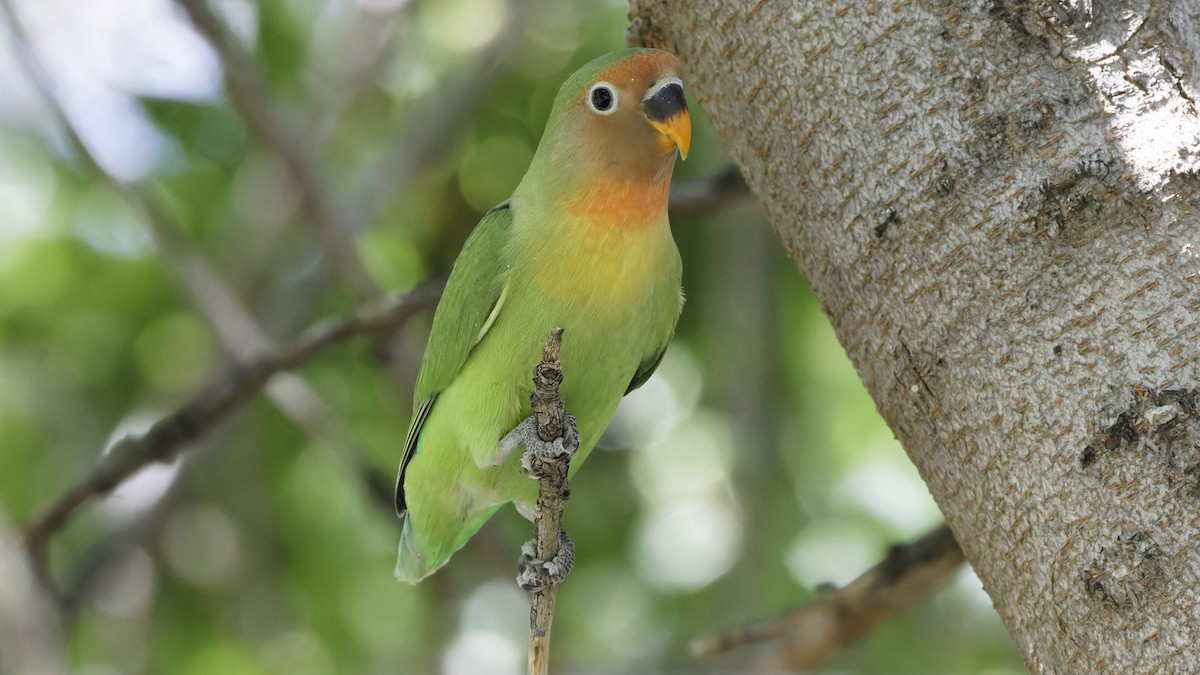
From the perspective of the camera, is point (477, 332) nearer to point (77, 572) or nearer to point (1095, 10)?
point (1095, 10)

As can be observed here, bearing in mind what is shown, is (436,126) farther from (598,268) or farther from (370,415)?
(598,268)

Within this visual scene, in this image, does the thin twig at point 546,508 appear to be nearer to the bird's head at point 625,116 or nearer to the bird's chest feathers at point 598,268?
the bird's chest feathers at point 598,268

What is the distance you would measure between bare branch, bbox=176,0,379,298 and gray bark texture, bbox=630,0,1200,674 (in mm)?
2742

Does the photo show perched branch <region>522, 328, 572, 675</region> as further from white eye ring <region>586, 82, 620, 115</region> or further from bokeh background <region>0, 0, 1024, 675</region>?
bokeh background <region>0, 0, 1024, 675</region>

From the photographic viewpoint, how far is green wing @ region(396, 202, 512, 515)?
10.5 ft

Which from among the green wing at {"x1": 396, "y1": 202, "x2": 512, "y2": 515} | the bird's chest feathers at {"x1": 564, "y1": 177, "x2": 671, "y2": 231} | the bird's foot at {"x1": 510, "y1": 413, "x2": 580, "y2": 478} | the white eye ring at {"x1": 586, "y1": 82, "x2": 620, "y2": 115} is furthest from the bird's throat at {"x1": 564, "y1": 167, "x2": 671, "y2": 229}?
the bird's foot at {"x1": 510, "y1": 413, "x2": 580, "y2": 478}

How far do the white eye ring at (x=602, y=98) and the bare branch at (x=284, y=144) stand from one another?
2.22 meters

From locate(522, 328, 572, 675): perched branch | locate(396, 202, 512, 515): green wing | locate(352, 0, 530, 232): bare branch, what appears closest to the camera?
locate(522, 328, 572, 675): perched branch

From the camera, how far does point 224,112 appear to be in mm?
6582

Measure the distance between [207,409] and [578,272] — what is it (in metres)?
1.87

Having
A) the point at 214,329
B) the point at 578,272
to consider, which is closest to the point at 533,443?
the point at 578,272

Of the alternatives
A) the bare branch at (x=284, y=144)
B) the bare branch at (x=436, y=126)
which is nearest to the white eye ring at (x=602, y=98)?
the bare branch at (x=284, y=144)

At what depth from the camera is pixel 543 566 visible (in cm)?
264

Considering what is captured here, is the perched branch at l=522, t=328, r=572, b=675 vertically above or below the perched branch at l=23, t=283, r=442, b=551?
above
